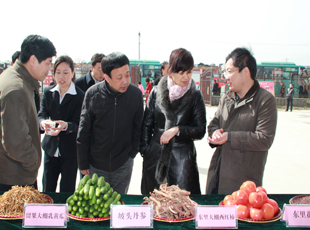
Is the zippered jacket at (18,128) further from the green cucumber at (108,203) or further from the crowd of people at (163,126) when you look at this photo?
the green cucumber at (108,203)

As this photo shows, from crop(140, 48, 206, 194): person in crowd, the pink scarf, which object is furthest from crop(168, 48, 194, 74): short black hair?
the pink scarf

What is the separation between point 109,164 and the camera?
88.1 inches

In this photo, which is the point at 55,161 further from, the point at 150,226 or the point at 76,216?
the point at 150,226

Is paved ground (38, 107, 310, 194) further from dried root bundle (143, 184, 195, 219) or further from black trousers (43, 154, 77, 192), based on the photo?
dried root bundle (143, 184, 195, 219)

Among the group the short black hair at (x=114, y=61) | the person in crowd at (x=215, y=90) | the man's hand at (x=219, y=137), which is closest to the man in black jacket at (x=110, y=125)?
the short black hair at (x=114, y=61)

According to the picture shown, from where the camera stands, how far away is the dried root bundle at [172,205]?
1.43 metres

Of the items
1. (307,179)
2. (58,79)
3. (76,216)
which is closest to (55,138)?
(58,79)

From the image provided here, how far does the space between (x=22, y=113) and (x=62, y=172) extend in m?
1.12

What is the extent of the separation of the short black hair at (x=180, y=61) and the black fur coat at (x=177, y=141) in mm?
187

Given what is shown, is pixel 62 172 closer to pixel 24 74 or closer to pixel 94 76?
pixel 24 74

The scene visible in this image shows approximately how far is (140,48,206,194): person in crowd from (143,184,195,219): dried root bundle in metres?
0.62

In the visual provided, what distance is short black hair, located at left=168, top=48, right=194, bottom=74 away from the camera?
2014mm

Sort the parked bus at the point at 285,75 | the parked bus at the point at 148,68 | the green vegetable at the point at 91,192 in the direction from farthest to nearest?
the parked bus at the point at 148,68 → the parked bus at the point at 285,75 → the green vegetable at the point at 91,192

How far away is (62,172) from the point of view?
2605 millimetres
